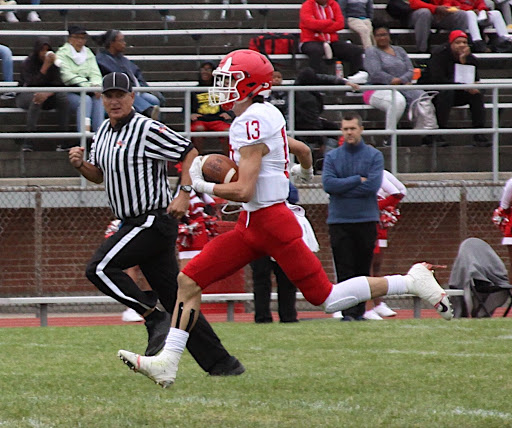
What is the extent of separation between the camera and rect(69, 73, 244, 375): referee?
580 cm

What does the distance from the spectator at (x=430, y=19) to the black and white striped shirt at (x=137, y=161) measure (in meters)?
9.32

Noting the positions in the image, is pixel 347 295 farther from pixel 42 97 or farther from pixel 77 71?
Answer: pixel 77 71

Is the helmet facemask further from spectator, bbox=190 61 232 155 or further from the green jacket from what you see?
the green jacket

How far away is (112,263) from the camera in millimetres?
5801

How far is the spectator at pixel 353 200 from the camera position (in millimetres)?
9227

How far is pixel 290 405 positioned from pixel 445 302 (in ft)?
3.87

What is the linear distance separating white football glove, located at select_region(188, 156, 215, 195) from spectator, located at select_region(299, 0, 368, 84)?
8.00 m

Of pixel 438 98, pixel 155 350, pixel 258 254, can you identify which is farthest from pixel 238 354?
pixel 438 98

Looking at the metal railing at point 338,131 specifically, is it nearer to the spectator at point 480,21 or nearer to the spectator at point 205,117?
the spectator at point 205,117

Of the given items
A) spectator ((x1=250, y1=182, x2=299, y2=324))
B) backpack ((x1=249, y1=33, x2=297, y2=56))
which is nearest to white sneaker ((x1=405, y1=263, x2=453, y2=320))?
spectator ((x1=250, y1=182, x2=299, y2=324))

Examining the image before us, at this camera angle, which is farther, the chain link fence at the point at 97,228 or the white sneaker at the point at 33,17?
the white sneaker at the point at 33,17

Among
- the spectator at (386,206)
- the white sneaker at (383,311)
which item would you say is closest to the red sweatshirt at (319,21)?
the spectator at (386,206)

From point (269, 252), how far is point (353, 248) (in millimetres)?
4071

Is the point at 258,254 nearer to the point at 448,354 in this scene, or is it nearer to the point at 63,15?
the point at 448,354
